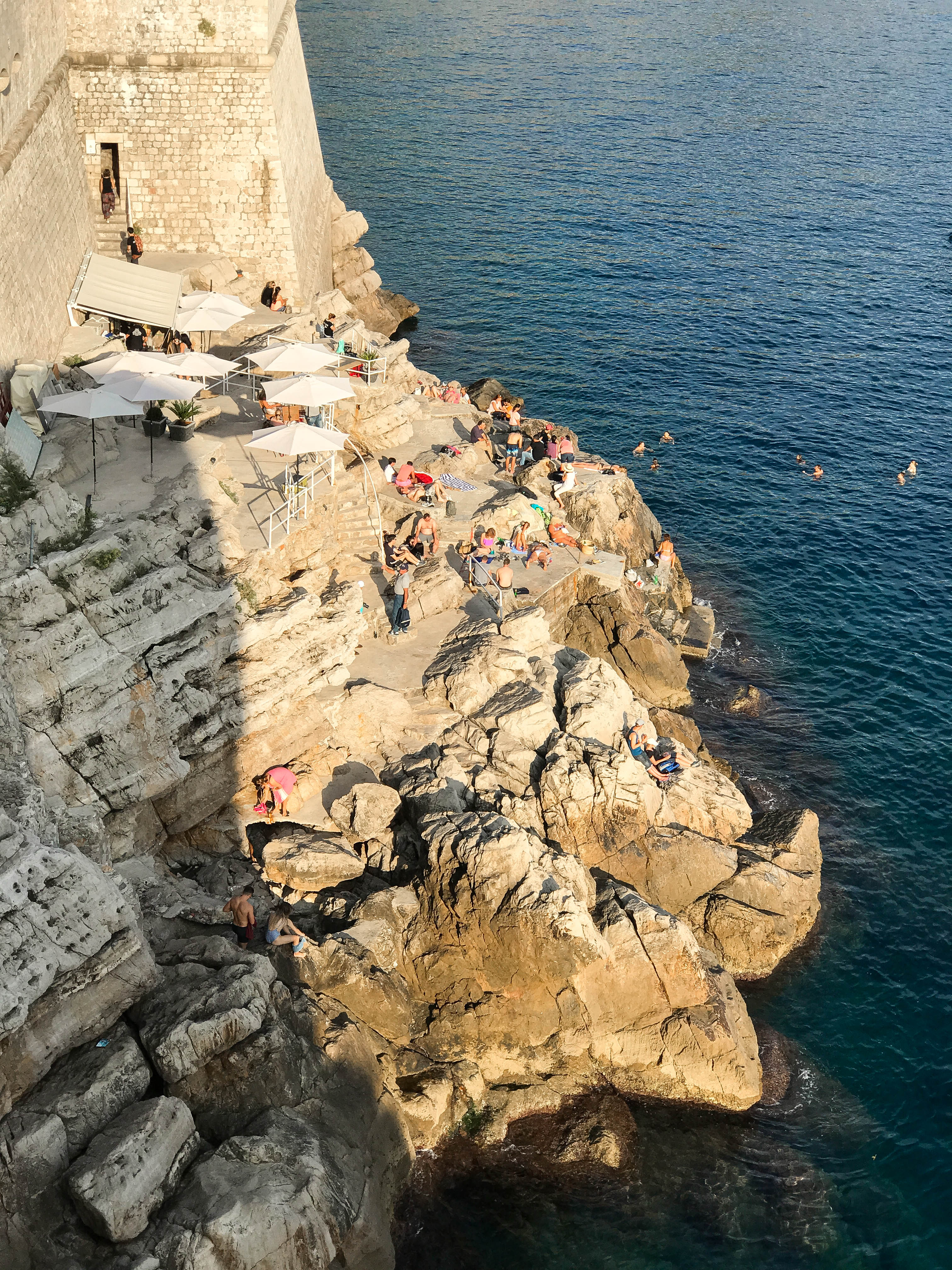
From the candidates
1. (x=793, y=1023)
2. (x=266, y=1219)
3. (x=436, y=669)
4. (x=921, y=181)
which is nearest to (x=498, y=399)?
(x=436, y=669)

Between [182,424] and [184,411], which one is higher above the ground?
[184,411]

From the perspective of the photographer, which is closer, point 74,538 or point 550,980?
point 74,538

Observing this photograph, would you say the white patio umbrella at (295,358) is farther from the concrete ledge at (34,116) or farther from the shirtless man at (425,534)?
the concrete ledge at (34,116)

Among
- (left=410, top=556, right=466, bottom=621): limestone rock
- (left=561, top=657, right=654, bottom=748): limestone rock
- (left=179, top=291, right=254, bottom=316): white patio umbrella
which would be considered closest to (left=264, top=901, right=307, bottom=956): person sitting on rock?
(left=561, top=657, right=654, bottom=748): limestone rock

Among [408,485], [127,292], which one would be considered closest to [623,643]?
[408,485]

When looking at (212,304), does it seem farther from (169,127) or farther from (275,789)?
(275,789)

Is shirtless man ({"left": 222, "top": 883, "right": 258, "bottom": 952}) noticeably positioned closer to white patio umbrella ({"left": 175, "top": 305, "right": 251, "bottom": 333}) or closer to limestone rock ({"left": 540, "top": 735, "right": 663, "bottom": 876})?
limestone rock ({"left": 540, "top": 735, "right": 663, "bottom": 876})
